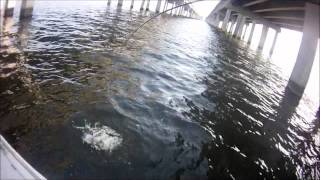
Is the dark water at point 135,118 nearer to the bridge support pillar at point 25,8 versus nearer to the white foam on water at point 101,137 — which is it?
the white foam on water at point 101,137

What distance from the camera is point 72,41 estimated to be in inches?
704

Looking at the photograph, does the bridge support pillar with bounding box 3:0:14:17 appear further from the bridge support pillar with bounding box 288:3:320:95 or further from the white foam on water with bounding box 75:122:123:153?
the bridge support pillar with bounding box 288:3:320:95

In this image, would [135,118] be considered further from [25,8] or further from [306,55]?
[306,55]

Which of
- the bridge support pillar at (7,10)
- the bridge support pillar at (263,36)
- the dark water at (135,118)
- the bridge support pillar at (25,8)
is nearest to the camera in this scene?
the dark water at (135,118)

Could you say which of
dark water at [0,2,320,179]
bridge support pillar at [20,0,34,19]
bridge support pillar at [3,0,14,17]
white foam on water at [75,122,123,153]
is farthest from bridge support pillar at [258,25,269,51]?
white foam on water at [75,122,123,153]

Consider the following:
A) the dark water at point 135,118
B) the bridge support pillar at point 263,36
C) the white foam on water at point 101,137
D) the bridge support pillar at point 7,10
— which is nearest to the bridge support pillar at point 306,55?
the dark water at point 135,118

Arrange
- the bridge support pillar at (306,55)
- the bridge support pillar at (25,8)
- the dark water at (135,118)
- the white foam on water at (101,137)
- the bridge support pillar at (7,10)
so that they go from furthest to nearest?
the bridge support pillar at (306,55) → the bridge support pillar at (25,8) → the bridge support pillar at (7,10) → the white foam on water at (101,137) → the dark water at (135,118)

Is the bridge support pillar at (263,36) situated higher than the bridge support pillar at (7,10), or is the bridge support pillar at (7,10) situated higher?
the bridge support pillar at (263,36)

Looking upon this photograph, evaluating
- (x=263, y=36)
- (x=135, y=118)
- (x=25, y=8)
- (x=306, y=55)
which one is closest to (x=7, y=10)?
(x=25, y=8)

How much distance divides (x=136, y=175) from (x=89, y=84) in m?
5.69

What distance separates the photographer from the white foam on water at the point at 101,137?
7334 millimetres

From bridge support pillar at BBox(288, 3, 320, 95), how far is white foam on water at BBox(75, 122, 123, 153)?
62.9 feet

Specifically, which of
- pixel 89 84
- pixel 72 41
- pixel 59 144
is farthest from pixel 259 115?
pixel 72 41

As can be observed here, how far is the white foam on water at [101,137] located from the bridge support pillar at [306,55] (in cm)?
1916
